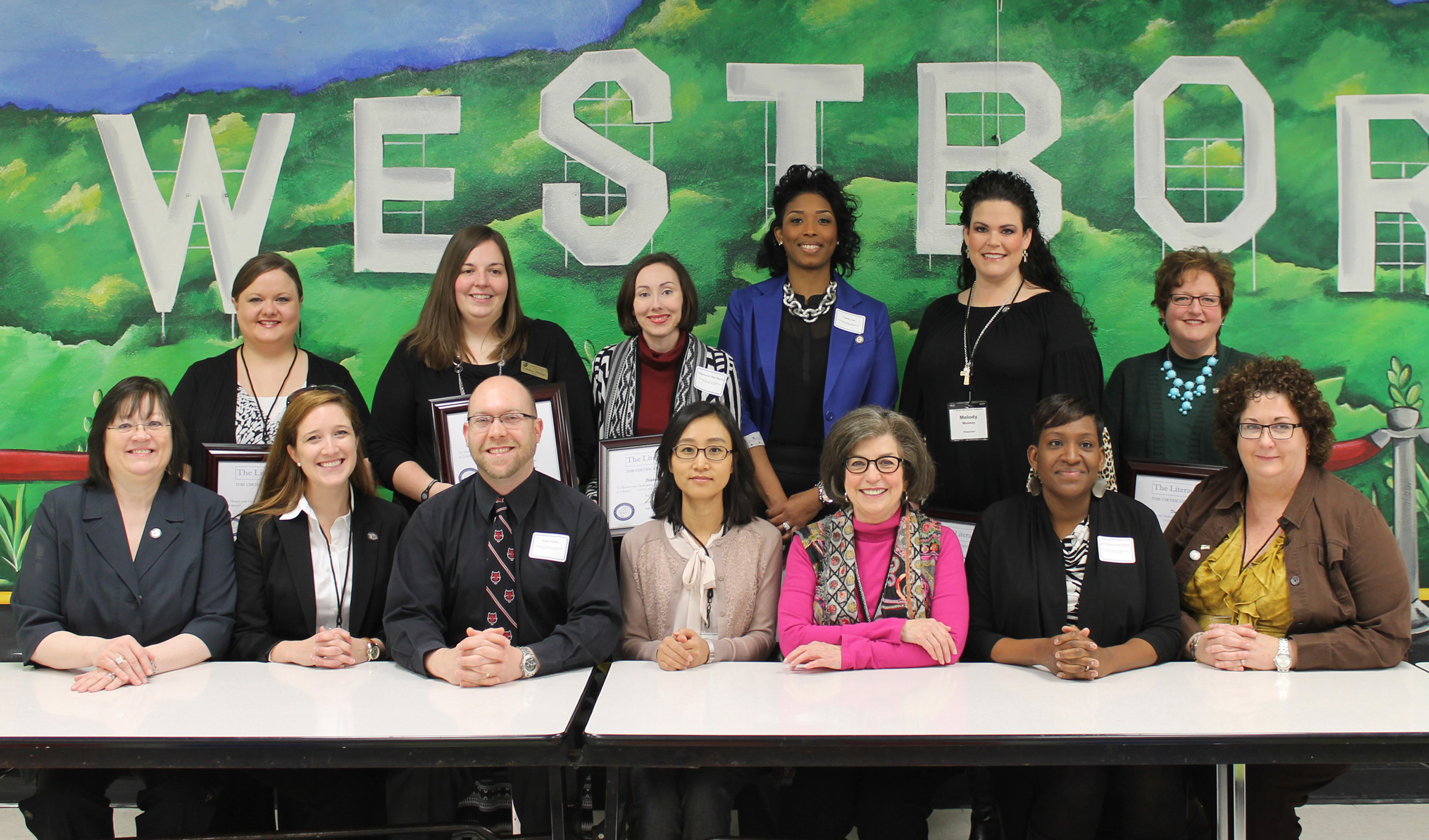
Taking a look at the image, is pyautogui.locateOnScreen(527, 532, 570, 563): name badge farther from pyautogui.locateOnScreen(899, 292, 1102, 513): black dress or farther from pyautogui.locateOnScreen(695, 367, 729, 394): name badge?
pyautogui.locateOnScreen(899, 292, 1102, 513): black dress

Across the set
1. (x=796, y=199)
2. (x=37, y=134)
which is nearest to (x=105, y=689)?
(x=796, y=199)

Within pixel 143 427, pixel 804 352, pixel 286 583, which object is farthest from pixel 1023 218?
pixel 143 427

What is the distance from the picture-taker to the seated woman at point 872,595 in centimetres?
280

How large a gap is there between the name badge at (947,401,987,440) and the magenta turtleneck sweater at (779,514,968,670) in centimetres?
67

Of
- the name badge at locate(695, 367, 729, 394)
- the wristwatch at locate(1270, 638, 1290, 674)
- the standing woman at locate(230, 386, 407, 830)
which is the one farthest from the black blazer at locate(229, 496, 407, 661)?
the wristwatch at locate(1270, 638, 1290, 674)

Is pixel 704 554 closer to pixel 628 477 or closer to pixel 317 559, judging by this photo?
pixel 628 477

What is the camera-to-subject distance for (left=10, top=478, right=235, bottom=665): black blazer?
2.90 metres

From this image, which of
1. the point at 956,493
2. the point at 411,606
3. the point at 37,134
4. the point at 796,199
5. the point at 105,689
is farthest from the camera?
the point at 37,134

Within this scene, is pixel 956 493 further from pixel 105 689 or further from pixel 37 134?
pixel 37 134

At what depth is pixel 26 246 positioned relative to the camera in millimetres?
4508

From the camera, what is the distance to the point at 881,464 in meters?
2.99

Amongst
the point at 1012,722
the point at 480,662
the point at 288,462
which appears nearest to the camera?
the point at 1012,722

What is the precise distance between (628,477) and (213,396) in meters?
1.57

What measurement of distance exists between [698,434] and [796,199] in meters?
1.27
